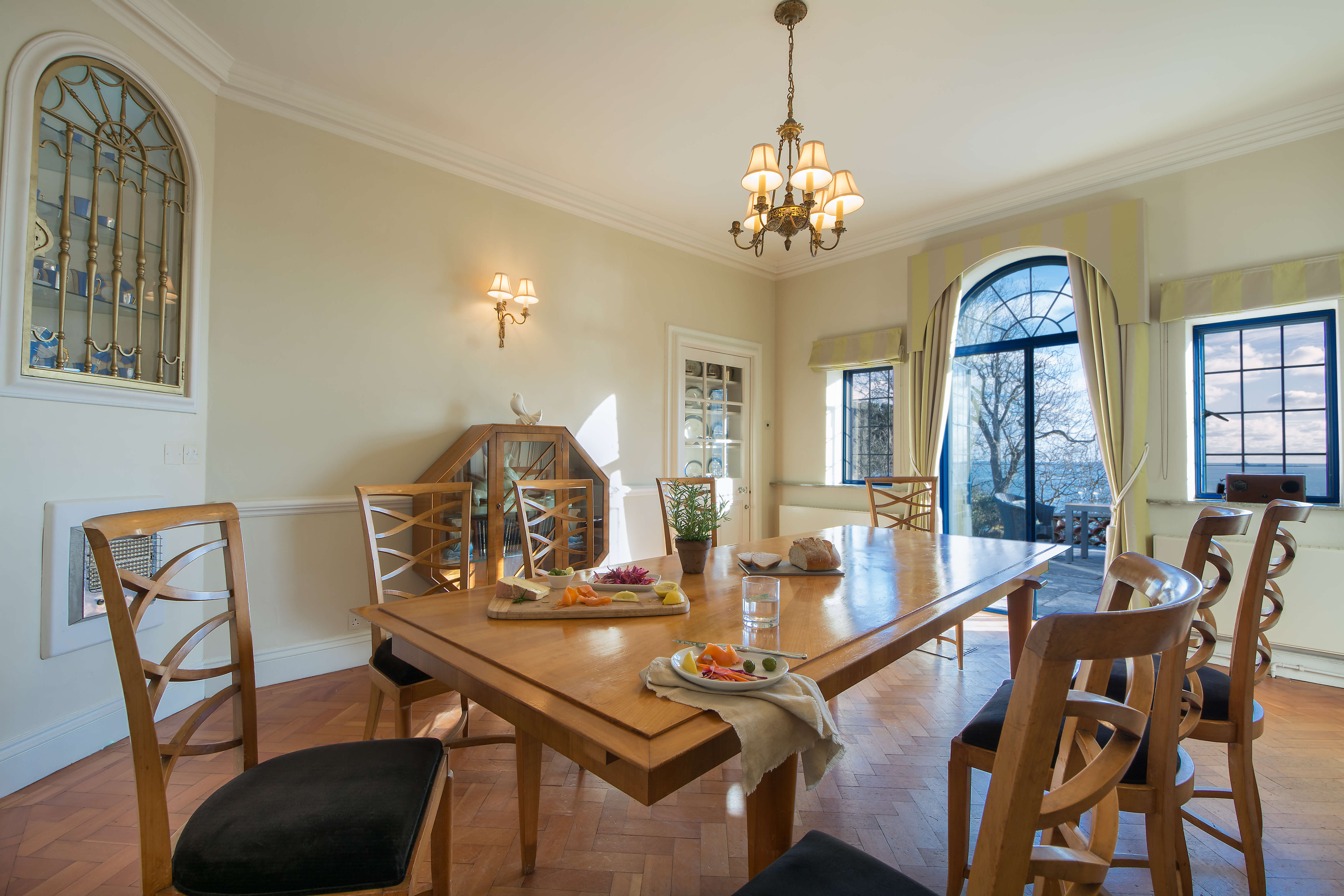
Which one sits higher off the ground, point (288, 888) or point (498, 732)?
point (288, 888)

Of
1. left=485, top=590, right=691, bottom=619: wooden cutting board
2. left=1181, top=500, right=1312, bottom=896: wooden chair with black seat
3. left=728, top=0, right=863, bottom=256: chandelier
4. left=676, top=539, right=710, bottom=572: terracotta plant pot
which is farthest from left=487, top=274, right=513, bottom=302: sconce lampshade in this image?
left=1181, top=500, right=1312, bottom=896: wooden chair with black seat

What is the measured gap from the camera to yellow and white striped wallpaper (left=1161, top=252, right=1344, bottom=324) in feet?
9.78

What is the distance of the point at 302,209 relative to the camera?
3.00m

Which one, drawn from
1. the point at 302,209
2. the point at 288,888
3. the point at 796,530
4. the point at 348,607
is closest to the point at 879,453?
the point at 796,530

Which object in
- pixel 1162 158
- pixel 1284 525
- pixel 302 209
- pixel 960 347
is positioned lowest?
pixel 1284 525

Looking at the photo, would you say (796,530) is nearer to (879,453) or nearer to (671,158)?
(879,453)

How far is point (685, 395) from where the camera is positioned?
483cm

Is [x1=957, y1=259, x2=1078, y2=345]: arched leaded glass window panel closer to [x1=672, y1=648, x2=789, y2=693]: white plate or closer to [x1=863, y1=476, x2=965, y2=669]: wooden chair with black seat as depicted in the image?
[x1=863, y1=476, x2=965, y2=669]: wooden chair with black seat

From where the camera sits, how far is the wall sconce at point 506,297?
357 cm

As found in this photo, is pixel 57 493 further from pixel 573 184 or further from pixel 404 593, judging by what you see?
pixel 573 184

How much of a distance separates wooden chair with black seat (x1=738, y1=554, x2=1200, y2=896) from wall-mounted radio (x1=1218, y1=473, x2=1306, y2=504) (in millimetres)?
3231

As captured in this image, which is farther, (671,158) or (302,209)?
(671,158)

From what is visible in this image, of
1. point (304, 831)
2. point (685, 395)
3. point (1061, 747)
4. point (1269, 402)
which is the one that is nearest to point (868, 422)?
point (685, 395)

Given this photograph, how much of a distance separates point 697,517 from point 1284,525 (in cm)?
340
